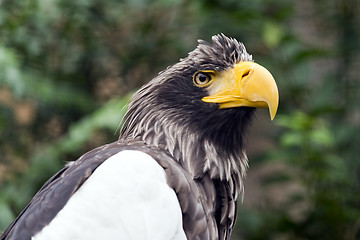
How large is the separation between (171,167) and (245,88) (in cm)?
49

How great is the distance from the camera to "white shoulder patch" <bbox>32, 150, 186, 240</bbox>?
7.73 feet

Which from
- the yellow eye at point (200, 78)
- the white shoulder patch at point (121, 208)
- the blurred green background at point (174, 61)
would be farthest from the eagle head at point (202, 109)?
the blurred green background at point (174, 61)

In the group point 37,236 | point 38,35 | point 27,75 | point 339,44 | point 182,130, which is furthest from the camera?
point 339,44

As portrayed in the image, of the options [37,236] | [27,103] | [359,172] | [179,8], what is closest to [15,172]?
[27,103]

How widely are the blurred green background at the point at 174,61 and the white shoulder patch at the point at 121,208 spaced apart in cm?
169

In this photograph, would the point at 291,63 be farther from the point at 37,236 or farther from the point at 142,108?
the point at 37,236

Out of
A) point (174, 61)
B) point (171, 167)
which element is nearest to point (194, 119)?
point (171, 167)

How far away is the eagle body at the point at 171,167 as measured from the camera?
93.9 inches

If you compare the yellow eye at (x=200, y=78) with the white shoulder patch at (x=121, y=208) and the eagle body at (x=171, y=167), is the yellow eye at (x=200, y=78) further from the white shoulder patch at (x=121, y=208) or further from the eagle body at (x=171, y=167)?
the white shoulder patch at (x=121, y=208)

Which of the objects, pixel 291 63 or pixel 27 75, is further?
pixel 291 63

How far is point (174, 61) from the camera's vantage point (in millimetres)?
5484

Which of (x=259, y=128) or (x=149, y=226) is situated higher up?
(x=149, y=226)

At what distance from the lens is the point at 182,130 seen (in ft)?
9.09

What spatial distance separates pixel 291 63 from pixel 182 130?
2625 millimetres
